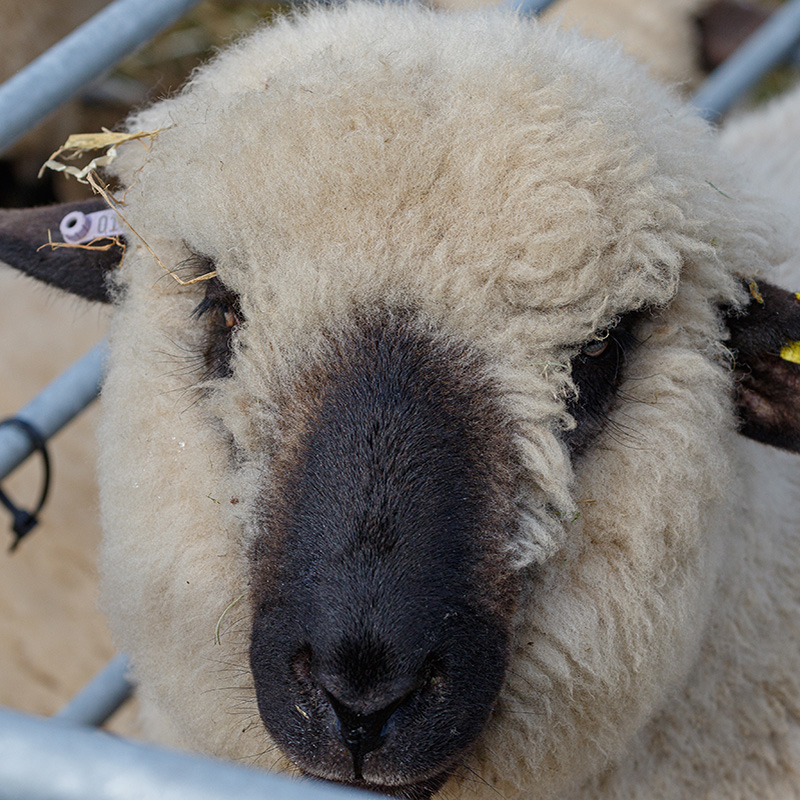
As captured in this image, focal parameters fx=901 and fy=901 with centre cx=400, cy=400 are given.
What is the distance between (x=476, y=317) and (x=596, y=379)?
320 millimetres

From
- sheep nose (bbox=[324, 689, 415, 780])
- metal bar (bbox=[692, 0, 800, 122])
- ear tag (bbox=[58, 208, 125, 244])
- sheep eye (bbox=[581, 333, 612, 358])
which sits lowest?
metal bar (bbox=[692, 0, 800, 122])

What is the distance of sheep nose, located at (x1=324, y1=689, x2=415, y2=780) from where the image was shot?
1.47 metres

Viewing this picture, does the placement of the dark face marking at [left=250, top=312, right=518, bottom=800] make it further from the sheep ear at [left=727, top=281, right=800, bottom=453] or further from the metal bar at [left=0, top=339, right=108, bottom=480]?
the metal bar at [left=0, top=339, right=108, bottom=480]

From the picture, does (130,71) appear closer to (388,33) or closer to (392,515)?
(388,33)

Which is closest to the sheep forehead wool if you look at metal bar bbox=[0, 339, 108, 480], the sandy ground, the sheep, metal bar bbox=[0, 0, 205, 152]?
the sheep

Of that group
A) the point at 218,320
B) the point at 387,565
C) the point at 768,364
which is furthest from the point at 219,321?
the point at 768,364

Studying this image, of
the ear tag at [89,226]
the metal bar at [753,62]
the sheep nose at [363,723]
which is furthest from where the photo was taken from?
the metal bar at [753,62]

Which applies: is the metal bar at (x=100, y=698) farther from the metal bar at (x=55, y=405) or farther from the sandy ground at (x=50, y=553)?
the metal bar at (x=55, y=405)

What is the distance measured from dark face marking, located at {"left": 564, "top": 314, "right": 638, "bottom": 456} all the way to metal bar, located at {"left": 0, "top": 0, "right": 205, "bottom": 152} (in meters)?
1.37

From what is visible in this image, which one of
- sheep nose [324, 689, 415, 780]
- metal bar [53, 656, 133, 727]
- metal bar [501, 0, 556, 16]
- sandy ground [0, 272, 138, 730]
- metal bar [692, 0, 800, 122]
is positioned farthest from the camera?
sandy ground [0, 272, 138, 730]

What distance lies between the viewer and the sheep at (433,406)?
1.57 m

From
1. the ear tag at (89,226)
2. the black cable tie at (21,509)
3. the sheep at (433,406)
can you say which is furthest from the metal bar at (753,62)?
the black cable tie at (21,509)

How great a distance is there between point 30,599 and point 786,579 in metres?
3.75

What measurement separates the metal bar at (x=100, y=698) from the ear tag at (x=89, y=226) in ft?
4.92
